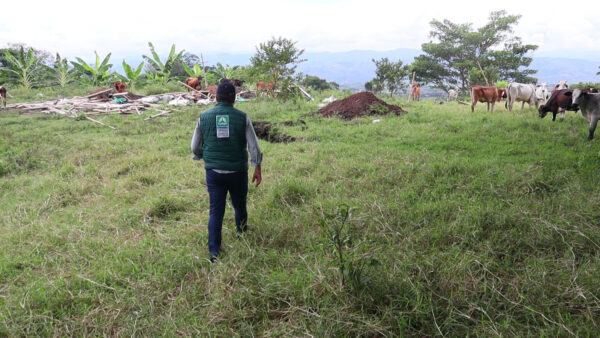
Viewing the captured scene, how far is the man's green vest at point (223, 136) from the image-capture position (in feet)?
11.8

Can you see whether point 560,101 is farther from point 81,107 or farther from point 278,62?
point 81,107

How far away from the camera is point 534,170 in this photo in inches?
209

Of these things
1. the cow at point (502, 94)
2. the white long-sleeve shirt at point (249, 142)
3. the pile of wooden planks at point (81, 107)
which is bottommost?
the pile of wooden planks at point (81, 107)

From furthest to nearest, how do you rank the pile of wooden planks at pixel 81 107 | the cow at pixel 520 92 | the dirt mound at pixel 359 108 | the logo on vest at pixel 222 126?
the pile of wooden planks at pixel 81 107
the cow at pixel 520 92
the dirt mound at pixel 359 108
the logo on vest at pixel 222 126

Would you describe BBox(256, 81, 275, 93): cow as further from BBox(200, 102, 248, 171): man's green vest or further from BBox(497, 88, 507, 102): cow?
BBox(200, 102, 248, 171): man's green vest

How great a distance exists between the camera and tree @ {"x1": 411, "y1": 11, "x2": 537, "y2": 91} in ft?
98.0

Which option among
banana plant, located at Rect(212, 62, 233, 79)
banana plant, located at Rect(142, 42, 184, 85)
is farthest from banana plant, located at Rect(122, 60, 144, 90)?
banana plant, located at Rect(212, 62, 233, 79)

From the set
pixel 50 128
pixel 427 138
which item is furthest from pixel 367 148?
pixel 50 128

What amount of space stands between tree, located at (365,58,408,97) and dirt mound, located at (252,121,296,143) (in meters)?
14.7

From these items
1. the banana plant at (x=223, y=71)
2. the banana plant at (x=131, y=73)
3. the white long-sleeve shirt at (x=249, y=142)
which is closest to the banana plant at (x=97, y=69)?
the banana plant at (x=131, y=73)

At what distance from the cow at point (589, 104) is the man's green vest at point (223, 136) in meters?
6.99

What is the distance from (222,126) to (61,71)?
22.1 metres

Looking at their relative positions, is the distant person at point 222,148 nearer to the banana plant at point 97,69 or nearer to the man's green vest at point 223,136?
the man's green vest at point 223,136

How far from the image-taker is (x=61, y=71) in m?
21.0
